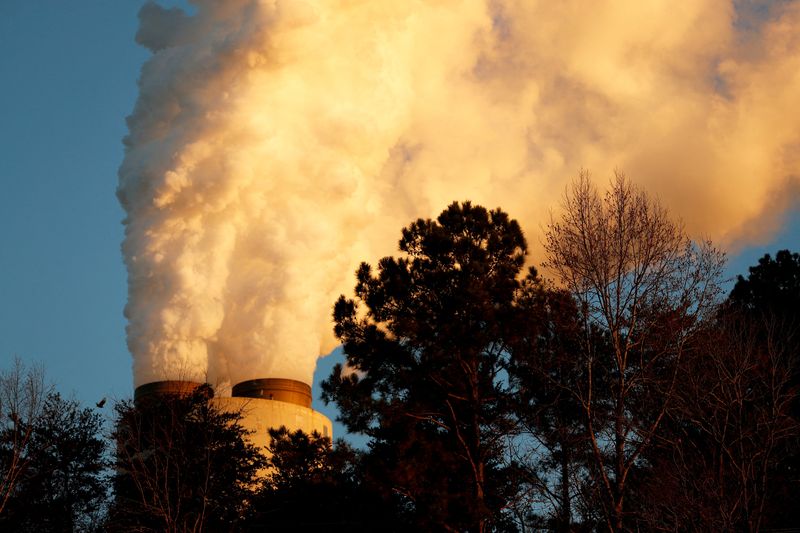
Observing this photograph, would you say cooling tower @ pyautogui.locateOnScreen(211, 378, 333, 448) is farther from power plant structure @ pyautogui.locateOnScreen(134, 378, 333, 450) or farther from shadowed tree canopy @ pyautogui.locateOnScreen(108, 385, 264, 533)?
shadowed tree canopy @ pyautogui.locateOnScreen(108, 385, 264, 533)

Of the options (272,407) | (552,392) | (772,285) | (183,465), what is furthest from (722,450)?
(272,407)

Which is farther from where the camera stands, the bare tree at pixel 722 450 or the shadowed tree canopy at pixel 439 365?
the shadowed tree canopy at pixel 439 365

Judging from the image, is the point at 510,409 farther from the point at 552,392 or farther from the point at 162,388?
the point at 162,388

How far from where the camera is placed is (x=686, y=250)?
18.2m

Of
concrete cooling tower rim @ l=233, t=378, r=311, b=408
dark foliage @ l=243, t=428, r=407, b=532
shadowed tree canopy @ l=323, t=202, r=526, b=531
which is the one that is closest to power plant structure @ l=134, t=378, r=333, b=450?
concrete cooling tower rim @ l=233, t=378, r=311, b=408

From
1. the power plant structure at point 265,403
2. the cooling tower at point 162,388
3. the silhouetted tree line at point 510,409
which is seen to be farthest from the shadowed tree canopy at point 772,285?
the cooling tower at point 162,388

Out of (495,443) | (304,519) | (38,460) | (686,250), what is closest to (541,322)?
(495,443)

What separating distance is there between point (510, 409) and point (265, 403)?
21.8 meters

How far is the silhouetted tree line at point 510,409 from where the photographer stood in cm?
1808

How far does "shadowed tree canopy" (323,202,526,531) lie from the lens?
24.5 m

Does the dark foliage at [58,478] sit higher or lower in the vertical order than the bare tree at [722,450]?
higher

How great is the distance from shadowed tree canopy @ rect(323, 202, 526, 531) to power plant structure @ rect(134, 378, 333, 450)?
15143mm

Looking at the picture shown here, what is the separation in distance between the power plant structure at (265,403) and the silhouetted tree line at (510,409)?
9018mm

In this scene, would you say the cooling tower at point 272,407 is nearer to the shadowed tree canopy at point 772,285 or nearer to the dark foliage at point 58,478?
the dark foliage at point 58,478
